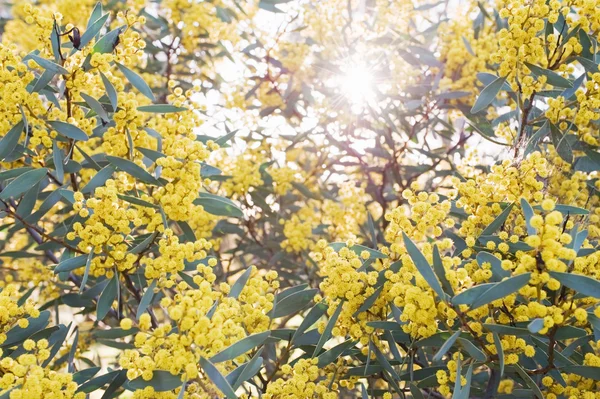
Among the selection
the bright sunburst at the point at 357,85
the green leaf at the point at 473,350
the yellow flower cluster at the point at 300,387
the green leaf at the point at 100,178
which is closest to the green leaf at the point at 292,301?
the yellow flower cluster at the point at 300,387

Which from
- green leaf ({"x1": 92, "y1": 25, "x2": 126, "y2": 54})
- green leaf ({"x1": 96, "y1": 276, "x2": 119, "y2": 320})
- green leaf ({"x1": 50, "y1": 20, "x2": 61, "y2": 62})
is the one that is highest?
green leaf ({"x1": 92, "y1": 25, "x2": 126, "y2": 54})

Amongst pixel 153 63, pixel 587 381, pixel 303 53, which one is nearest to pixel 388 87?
pixel 303 53

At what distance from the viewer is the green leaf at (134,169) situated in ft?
5.85

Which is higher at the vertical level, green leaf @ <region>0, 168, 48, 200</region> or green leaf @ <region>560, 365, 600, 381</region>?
green leaf @ <region>0, 168, 48, 200</region>

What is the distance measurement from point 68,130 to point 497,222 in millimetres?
1395

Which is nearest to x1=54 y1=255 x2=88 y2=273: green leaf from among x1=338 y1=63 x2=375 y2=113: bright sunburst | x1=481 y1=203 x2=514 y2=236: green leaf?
x1=481 y1=203 x2=514 y2=236: green leaf

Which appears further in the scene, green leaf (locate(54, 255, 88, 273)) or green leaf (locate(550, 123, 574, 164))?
green leaf (locate(550, 123, 574, 164))

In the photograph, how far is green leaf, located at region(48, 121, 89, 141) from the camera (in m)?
1.83

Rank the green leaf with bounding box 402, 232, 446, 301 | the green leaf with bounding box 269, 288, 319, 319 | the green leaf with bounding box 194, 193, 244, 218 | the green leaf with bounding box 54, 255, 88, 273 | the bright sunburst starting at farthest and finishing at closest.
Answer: the bright sunburst, the green leaf with bounding box 194, 193, 244, 218, the green leaf with bounding box 269, 288, 319, 319, the green leaf with bounding box 54, 255, 88, 273, the green leaf with bounding box 402, 232, 446, 301

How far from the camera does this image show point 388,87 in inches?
139

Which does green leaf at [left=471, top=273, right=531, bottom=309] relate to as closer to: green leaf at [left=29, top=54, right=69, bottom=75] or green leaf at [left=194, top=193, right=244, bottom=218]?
green leaf at [left=194, top=193, right=244, bottom=218]

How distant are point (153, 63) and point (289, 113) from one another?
3.44 ft

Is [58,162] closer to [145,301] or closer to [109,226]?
[109,226]

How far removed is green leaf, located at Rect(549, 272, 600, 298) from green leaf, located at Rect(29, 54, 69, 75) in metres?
1.54
